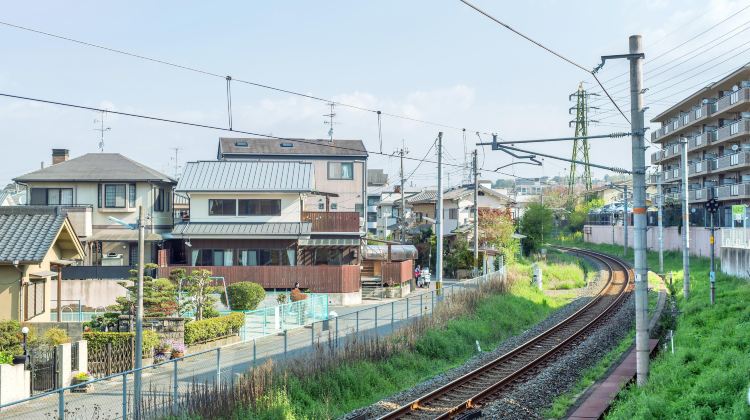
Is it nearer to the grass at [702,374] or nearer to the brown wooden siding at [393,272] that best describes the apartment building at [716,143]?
the brown wooden siding at [393,272]

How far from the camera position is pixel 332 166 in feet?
178

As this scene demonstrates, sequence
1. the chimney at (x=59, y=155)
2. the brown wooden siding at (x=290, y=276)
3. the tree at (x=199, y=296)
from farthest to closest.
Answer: the chimney at (x=59, y=155) < the brown wooden siding at (x=290, y=276) < the tree at (x=199, y=296)

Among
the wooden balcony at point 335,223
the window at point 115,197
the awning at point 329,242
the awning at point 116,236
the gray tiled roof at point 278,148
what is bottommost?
the awning at point 329,242

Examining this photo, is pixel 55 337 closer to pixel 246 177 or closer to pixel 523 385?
pixel 523 385

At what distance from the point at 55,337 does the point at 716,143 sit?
150ft

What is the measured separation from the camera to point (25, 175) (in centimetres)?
3741

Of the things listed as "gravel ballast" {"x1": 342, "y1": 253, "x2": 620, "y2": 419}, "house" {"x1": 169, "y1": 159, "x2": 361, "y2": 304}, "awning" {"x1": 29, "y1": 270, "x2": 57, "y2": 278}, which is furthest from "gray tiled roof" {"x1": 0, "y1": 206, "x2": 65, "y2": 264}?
"house" {"x1": 169, "y1": 159, "x2": 361, "y2": 304}

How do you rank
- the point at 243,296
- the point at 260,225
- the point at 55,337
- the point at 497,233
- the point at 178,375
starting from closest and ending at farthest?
the point at 178,375
the point at 55,337
the point at 243,296
the point at 260,225
the point at 497,233

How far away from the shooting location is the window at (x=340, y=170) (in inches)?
2127

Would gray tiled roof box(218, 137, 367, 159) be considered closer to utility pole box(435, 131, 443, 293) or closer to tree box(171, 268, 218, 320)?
utility pole box(435, 131, 443, 293)

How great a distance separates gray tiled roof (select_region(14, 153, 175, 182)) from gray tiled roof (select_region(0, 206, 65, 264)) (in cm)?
1589

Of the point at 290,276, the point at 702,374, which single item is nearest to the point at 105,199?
the point at 290,276

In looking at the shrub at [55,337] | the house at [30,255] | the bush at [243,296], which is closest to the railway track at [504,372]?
the shrub at [55,337]

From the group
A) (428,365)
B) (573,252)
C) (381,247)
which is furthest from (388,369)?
(573,252)
